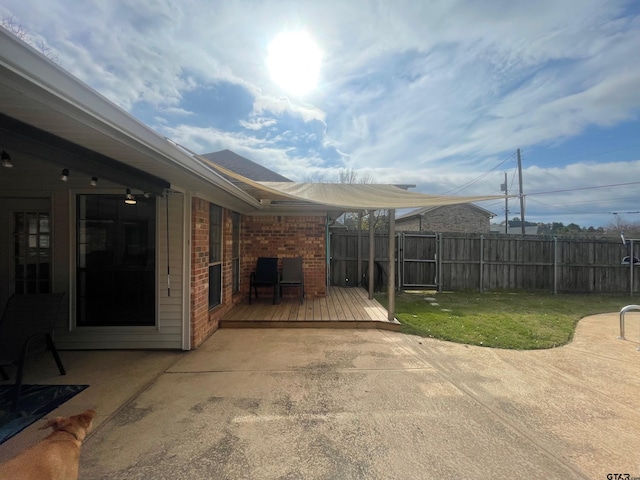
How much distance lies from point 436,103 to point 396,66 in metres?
1.32

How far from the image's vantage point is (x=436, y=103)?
7.16 m

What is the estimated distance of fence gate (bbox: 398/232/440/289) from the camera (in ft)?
30.9

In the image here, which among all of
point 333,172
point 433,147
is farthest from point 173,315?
point 333,172

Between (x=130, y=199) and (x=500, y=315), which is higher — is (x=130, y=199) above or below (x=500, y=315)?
above

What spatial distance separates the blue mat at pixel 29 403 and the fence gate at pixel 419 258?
8.18m

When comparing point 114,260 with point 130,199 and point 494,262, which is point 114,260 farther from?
point 494,262

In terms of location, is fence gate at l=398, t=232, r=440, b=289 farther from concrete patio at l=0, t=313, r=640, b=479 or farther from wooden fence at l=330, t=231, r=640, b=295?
concrete patio at l=0, t=313, r=640, b=479

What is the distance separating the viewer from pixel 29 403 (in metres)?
2.71

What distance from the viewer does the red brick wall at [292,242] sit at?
725 cm

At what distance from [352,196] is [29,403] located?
4263 mm

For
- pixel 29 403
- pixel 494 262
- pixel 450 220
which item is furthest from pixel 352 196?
pixel 450 220

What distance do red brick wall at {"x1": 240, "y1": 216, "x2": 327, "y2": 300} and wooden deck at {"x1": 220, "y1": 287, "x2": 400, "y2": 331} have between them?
2.17 feet

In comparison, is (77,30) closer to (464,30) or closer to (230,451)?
(464,30)

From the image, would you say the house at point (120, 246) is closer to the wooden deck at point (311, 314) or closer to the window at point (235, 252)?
the wooden deck at point (311, 314)
